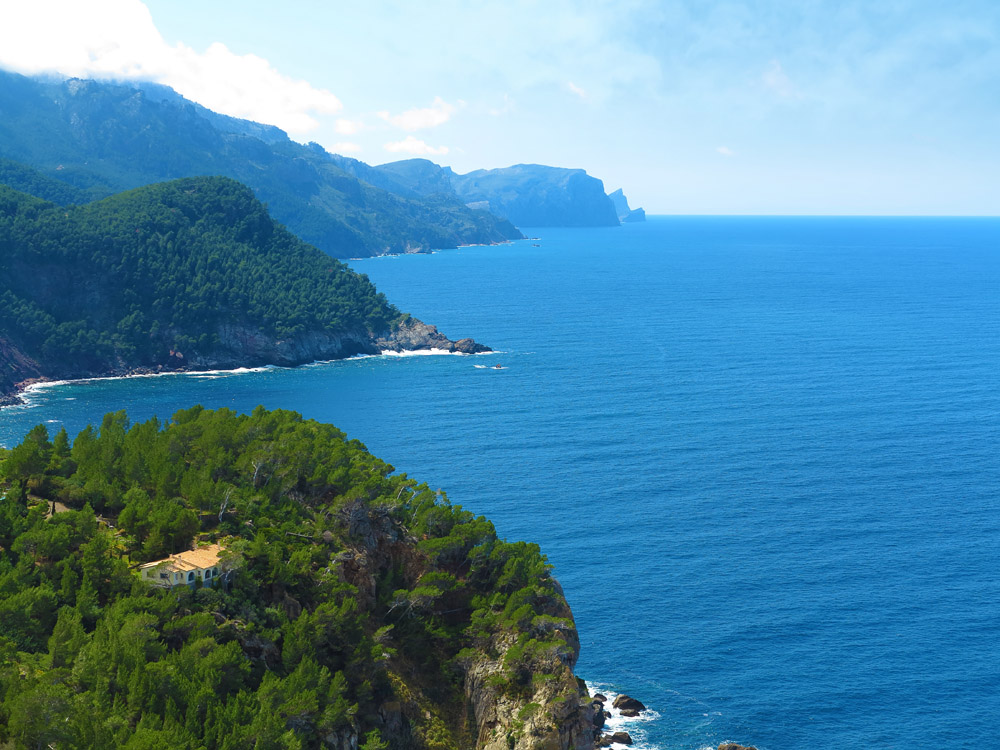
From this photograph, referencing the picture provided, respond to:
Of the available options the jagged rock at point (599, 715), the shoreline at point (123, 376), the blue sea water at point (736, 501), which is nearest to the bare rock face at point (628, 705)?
the jagged rock at point (599, 715)

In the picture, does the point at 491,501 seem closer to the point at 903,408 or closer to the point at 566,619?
the point at 566,619

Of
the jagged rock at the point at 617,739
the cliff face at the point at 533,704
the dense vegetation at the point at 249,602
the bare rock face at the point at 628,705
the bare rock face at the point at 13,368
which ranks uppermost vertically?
the bare rock face at the point at 13,368

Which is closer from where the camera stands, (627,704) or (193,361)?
(627,704)

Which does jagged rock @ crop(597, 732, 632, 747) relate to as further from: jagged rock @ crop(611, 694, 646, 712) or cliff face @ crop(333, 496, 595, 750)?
cliff face @ crop(333, 496, 595, 750)

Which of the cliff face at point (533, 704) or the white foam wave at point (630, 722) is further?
the white foam wave at point (630, 722)

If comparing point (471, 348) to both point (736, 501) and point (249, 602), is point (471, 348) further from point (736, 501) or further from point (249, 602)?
point (249, 602)

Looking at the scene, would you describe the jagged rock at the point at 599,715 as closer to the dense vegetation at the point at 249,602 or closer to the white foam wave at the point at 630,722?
the white foam wave at the point at 630,722

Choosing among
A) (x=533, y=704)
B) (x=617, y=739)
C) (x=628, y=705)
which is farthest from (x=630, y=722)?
(x=533, y=704)

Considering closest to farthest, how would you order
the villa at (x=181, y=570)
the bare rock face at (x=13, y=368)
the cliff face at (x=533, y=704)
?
the villa at (x=181, y=570) < the cliff face at (x=533, y=704) < the bare rock face at (x=13, y=368)
